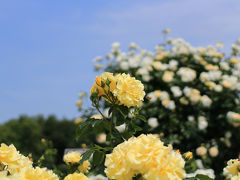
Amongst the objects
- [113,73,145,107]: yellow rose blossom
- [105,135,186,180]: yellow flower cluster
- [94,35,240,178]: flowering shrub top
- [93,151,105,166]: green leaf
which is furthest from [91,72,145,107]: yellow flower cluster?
[94,35,240,178]: flowering shrub top

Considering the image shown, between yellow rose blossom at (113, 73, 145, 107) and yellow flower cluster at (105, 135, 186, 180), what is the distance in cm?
45

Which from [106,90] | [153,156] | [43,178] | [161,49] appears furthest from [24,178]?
[161,49]

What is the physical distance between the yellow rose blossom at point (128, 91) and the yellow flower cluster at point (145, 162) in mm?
455

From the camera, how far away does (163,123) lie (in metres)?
4.84

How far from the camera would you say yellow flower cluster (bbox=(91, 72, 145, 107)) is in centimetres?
160

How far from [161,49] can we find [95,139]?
213cm

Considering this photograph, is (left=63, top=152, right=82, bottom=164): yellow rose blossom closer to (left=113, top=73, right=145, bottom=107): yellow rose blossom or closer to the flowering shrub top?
(left=113, top=73, right=145, bottom=107): yellow rose blossom

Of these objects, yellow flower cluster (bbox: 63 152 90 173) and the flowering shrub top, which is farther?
the flowering shrub top

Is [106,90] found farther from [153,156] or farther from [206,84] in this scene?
[206,84]

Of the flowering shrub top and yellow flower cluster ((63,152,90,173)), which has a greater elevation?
the flowering shrub top

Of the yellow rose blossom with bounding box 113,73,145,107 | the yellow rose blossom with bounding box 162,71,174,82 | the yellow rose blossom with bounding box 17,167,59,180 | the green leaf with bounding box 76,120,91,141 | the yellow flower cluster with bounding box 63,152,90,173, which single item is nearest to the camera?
the yellow rose blossom with bounding box 17,167,59,180

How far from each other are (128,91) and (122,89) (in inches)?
1.2

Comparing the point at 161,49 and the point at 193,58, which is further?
the point at 161,49

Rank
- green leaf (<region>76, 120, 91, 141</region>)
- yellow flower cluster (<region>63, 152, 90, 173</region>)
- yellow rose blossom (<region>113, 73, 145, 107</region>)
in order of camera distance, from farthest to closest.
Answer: yellow flower cluster (<region>63, 152, 90, 173</region>), green leaf (<region>76, 120, 91, 141</region>), yellow rose blossom (<region>113, 73, 145, 107</region>)
